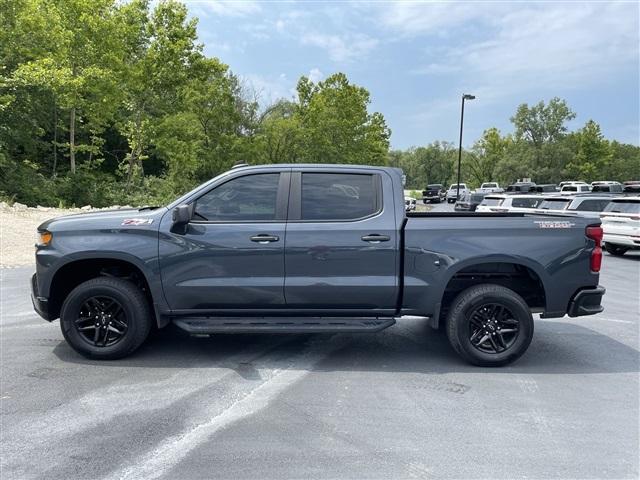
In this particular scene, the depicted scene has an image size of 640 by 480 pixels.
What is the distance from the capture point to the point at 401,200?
15.9 ft

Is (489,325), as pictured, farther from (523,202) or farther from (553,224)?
(523,202)

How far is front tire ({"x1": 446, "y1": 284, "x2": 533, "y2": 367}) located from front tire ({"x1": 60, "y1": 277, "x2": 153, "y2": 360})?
10.0ft

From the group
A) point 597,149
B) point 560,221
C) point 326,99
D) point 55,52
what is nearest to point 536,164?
point 597,149

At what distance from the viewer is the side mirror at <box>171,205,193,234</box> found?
14.9ft

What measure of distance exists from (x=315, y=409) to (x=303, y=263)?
4.51 ft

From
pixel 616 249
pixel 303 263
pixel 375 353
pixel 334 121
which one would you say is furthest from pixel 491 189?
pixel 303 263

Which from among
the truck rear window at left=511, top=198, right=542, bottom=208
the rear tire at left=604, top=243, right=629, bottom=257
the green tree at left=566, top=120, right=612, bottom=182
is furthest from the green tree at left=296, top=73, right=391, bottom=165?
the green tree at left=566, top=120, right=612, bottom=182

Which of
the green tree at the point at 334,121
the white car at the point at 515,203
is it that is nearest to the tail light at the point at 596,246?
the white car at the point at 515,203

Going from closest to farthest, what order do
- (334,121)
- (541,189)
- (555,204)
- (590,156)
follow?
(555,204), (334,121), (541,189), (590,156)

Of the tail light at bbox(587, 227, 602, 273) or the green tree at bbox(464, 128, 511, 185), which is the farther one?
the green tree at bbox(464, 128, 511, 185)

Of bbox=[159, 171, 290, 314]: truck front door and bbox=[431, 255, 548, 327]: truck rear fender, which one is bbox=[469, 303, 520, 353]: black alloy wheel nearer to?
bbox=[431, 255, 548, 327]: truck rear fender

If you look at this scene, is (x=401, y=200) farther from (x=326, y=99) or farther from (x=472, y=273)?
(x=326, y=99)

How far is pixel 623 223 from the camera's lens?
13555 mm

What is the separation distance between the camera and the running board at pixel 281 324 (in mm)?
4621
